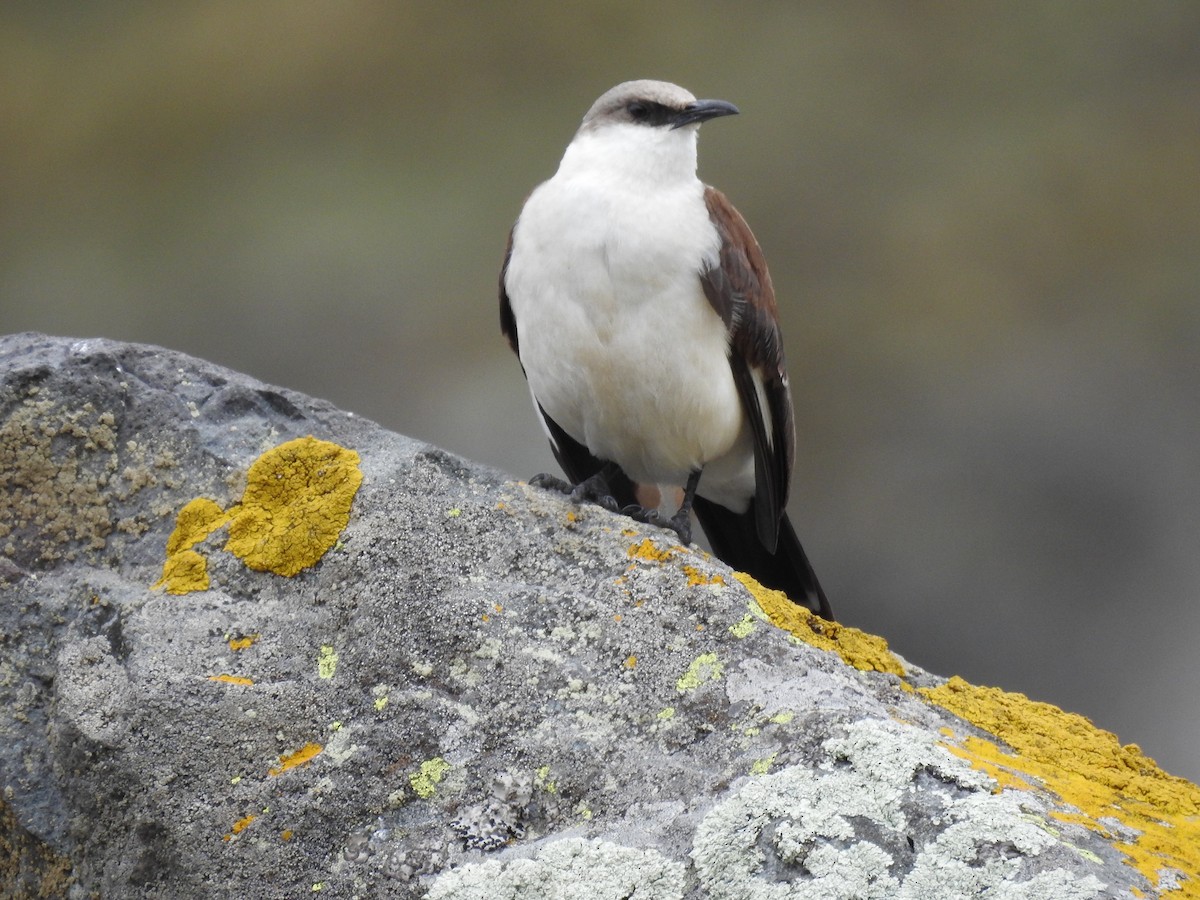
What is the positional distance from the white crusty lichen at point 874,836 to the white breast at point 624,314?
202 centimetres

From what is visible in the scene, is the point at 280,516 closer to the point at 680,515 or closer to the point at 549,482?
the point at 549,482

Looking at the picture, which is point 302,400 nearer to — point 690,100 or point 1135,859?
point 690,100

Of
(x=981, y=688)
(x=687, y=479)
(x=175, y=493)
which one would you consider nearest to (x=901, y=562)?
(x=687, y=479)

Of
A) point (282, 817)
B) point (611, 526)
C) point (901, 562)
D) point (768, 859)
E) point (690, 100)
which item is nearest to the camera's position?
point (768, 859)

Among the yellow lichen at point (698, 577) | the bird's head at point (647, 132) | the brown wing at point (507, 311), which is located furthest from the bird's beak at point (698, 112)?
the yellow lichen at point (698, 577)

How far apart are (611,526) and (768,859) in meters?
1.22

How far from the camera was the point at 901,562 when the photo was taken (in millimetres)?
8570

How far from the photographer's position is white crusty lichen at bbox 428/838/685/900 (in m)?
2.64

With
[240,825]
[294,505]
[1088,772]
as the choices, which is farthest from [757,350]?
[240,825]

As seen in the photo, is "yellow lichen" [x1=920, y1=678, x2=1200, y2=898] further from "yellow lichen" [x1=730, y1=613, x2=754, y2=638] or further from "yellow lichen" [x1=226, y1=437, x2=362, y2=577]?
"yellow lichen" [x1=226, y1=437, x2=362, y2=577]

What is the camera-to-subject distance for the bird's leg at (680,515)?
435cm

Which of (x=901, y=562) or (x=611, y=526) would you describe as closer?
(x=611, y=526)

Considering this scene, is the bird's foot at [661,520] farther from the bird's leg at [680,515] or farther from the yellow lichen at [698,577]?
the yellow lichen at [698,577]

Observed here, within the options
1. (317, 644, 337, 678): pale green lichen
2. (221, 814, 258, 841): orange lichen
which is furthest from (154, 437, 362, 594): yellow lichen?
(221, 814, 258, 841): orange lichen
